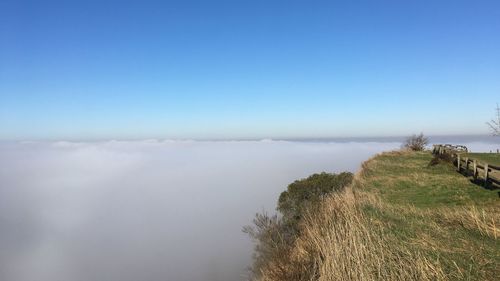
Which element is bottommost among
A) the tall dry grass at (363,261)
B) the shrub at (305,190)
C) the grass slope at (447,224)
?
the shrub at (305,190)

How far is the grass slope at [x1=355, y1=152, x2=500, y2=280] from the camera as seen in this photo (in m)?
6.78

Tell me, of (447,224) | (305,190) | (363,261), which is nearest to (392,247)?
(363,261)

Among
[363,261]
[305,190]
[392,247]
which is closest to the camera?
[363,261]

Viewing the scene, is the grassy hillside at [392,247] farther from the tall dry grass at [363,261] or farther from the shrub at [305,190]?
the shrub at [305,190]

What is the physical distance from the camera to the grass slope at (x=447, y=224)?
22.2ft

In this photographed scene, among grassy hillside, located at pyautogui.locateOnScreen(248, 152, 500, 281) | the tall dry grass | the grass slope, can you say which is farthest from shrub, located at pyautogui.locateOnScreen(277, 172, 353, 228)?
the tall dry grass

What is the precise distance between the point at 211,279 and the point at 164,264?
7497 cm

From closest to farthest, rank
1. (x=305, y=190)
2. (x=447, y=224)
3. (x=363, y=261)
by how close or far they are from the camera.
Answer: (x=363, y=261) < (x=447, y=224) < (x=305, y=190)

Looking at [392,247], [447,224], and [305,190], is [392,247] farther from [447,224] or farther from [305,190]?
[305,190]

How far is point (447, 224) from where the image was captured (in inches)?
427

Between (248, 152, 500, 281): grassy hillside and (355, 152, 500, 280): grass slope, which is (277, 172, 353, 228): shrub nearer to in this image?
(355, 152, 500, 280): grass slope

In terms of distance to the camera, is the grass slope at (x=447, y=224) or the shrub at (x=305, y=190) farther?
the shrub at (x=305, y=190)

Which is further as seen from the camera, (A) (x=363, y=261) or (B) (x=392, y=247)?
(B) (x=392, y=247)

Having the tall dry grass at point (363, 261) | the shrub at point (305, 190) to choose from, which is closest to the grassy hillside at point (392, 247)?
the tall dry grass at point (363, 261)
